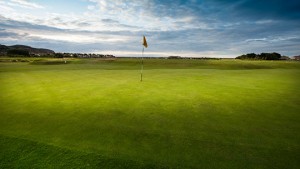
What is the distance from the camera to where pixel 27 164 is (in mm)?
4141

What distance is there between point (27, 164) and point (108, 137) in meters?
1.84

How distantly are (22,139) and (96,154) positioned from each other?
6.70 ft

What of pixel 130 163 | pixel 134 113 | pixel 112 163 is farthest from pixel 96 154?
pixel 134 113

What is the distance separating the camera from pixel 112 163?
4203mm

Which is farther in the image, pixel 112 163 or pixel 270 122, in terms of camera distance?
pixel 270 122

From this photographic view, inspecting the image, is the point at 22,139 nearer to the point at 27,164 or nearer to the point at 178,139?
the point at 27,164

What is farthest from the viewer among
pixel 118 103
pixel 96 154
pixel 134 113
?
pixel 118 103

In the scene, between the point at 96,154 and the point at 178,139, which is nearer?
the point at 96,154

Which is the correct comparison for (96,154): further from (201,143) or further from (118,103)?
(118,103)

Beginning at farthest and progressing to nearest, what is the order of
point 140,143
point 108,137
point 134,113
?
point 134,113 → point 108,137 → point 140,143

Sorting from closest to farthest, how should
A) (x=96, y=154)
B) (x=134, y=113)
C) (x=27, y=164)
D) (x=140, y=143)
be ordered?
(x=27, y=164) < (x=96, y=154) < (x=140, y=143) < (x=134, y=113)

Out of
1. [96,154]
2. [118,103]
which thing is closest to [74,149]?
[96,154]

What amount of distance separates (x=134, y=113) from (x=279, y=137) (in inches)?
169

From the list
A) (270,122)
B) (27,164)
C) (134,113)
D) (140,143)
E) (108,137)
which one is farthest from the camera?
(134,113)
